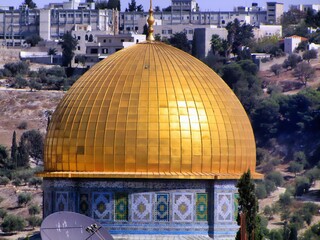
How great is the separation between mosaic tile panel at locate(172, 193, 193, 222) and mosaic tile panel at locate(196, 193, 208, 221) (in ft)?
0.62

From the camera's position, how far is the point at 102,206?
5147 cm

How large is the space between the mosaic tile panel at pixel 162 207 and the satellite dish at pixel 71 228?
3804mm

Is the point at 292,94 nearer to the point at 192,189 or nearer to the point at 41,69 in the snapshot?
the point at 41,69

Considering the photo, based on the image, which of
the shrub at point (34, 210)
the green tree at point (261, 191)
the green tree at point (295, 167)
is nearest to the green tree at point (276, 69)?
the green tree at point (295, 167)

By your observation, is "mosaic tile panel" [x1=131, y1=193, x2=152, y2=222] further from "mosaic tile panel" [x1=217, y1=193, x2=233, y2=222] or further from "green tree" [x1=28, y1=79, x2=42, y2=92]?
"green tree" [x1=28, y1=79, x2=42, y2=92]

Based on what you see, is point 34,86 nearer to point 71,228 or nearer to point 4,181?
point 4,181

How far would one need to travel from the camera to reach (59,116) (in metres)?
52.7

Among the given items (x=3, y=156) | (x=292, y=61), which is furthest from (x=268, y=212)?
(x=292, y=61)

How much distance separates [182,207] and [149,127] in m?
2.31

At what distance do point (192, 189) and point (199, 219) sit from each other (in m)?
0.83

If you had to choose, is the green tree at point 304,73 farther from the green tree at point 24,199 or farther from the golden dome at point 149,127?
the golden dome at point 149,127

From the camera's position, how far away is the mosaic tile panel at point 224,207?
51906 millimetres

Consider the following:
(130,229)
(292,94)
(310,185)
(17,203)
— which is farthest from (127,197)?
(292,94)

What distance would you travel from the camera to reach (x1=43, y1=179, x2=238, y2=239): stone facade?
5125 cm
